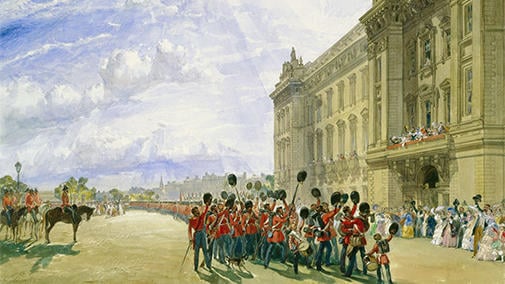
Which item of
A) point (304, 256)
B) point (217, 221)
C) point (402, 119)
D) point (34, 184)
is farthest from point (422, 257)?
point (34, 184)

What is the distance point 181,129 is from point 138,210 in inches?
1665

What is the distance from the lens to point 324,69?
101ft

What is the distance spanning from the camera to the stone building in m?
18.1

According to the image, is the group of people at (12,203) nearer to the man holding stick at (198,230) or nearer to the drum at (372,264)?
the man holding stick at (198,230)

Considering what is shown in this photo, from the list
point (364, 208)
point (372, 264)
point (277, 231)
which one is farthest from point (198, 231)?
point (372, 264)

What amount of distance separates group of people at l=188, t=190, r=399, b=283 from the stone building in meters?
6.47

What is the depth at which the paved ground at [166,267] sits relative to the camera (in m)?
13.7

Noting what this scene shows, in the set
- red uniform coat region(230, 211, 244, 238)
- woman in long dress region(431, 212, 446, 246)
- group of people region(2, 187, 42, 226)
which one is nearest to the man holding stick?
red uniform coat region(230, 211, 244, 238)

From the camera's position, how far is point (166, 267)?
607 inches

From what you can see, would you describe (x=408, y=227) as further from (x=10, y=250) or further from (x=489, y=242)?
(x=10, y=250)

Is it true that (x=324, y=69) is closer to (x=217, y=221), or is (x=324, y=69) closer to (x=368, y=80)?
(x=368, y=80)

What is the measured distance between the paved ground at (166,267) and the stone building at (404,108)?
3430mm

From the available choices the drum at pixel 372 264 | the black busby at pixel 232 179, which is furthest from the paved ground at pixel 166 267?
the black busby at pixel 232 179

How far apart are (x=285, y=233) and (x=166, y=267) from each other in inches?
134
